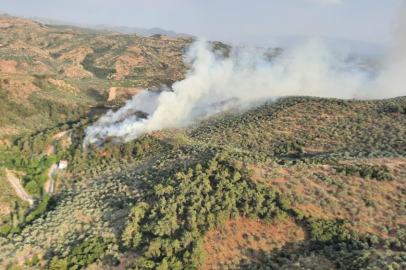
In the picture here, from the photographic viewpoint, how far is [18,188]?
125 feet

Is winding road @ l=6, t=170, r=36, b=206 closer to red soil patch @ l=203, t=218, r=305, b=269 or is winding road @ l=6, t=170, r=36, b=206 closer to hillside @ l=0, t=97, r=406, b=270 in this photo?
hillside @ l=0, t=97, r=406, b=270

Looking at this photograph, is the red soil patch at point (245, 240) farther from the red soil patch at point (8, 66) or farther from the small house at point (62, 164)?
the red soil patch at point (8, 66)

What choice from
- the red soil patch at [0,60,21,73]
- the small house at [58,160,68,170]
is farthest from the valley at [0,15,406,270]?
the red soil patch at [0,60,21,73]

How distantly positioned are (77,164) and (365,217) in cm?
3617

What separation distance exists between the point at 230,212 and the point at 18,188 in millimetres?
28537

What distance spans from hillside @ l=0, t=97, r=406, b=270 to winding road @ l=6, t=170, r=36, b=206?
341 centimetres

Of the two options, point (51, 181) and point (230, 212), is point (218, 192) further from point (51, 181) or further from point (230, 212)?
point (51, 181)

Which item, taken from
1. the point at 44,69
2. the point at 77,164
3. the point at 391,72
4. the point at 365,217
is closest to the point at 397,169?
the point at 365,217

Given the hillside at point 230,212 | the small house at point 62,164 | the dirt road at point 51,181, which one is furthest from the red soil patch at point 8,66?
the hillside at point 230,212

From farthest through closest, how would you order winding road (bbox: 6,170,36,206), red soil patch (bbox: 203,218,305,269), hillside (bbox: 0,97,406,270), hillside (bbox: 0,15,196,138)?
hillside (bbox: 0,15,196,138)
winding road (bbox: 6,170,36,206)
red soil patch (bbox: 203,218,305,269)
hillside (bbox: 0,97,406,270)

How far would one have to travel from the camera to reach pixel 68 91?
8081cm

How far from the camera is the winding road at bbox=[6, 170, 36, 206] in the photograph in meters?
36.2

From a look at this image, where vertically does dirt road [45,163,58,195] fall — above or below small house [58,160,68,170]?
below

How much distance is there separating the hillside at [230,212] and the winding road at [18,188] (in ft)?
11.2
